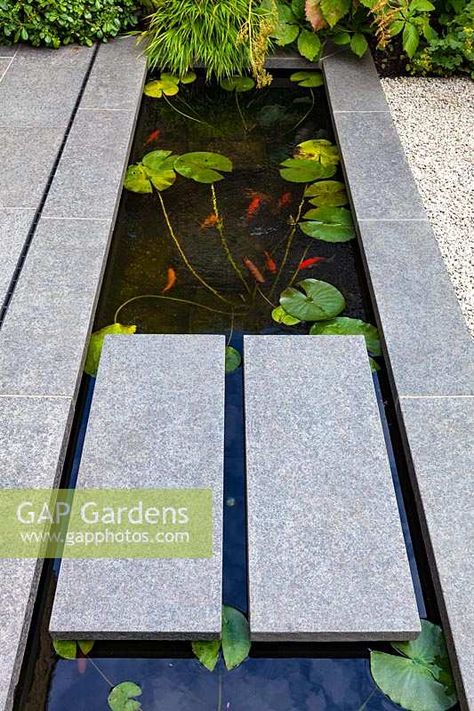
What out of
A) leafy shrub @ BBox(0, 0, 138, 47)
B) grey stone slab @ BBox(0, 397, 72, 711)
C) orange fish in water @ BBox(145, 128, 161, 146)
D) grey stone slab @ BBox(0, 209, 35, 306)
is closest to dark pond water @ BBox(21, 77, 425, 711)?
orange fish in water @ BBox(145, 128, 161, 146)

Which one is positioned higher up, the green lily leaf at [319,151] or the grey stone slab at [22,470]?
the green lily leaf at [319,151]

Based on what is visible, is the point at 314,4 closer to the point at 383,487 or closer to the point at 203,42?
the point at 203,42

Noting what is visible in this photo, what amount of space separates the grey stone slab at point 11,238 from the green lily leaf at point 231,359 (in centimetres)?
82

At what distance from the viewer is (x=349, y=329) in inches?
104

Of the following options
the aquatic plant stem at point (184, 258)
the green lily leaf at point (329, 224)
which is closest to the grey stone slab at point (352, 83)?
the green lily leaf at point (329, 224)

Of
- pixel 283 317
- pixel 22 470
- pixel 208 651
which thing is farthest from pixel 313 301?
pixel 208 651

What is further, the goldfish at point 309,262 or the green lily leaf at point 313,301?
the goldfish at point 309,262

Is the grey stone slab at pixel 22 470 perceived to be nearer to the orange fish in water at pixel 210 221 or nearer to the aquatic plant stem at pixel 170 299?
the aquatic plant stem at pixel 170 299

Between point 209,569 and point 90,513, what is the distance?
1.20 ft

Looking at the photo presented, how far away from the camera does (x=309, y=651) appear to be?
71.6 inches

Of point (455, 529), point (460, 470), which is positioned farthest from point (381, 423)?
point (455, 529)

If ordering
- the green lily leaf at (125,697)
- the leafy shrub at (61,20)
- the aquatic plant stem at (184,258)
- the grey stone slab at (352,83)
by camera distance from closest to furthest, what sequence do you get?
the green lily leaf at (125,697), the aquatic plant stem at (184,258), the grey stone slab at (352,83), the leafy shrub at (61,20)

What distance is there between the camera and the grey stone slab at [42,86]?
143 inches

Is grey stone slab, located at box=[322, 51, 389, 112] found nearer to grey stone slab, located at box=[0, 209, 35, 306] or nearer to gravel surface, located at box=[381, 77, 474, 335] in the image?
gravel surface, located at box=[381, 77, 474, 335]
